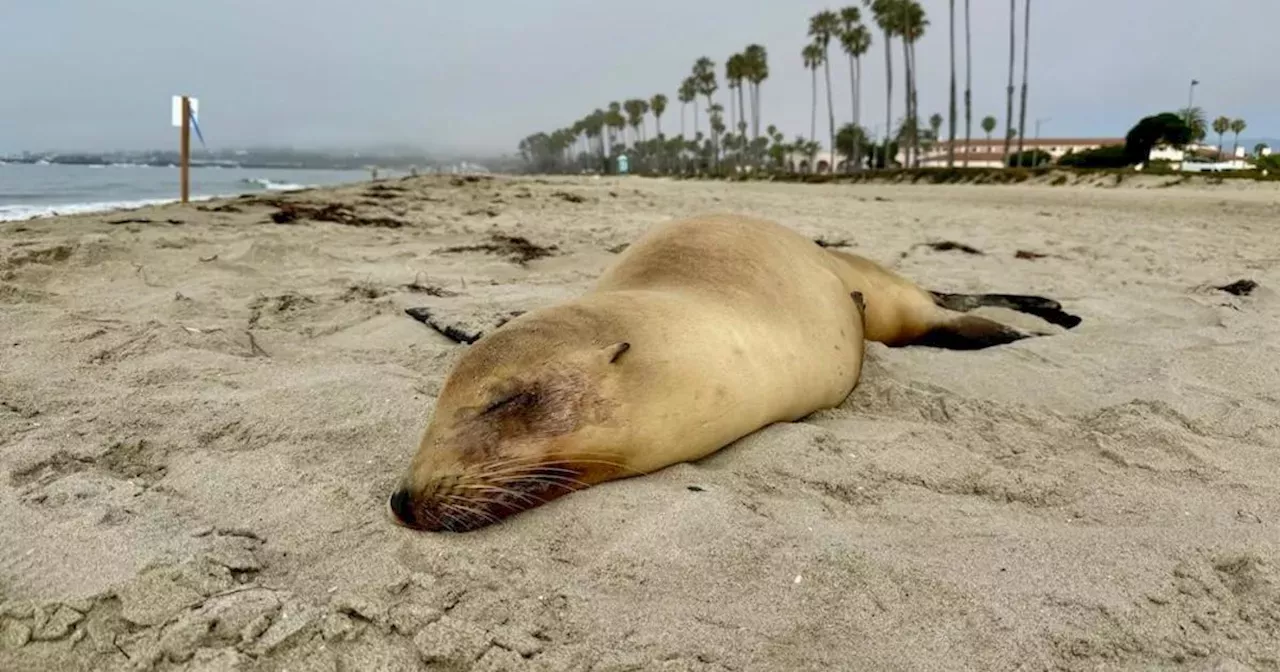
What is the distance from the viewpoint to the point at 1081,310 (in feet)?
15.8

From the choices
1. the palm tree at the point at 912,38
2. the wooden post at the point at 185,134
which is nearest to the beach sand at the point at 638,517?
the wooden post at the point at 185,134

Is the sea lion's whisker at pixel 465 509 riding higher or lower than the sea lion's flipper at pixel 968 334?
lower

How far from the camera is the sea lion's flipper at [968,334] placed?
404 cm

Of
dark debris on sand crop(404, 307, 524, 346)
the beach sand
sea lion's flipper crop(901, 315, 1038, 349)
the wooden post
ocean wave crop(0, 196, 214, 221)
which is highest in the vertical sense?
the wooden post

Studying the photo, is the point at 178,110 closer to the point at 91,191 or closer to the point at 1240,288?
the point at 1240,288

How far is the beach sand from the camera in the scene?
60.1 inches

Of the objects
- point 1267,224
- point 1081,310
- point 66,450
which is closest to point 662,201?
point 1267,224

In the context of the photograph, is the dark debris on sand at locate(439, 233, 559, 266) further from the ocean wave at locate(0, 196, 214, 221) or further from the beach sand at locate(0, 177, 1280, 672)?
the ocean wave at locate(0, 196, 214, 221)

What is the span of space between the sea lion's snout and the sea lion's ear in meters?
0.68

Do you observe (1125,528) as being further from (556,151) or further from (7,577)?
(556,151)

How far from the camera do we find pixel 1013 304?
4918mm

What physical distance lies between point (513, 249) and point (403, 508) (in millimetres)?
5158

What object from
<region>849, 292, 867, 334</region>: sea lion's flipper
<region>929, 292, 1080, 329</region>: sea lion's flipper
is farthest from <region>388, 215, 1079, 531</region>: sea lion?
<region>929, 292, 1080, 329</region>: sea lion's flipper

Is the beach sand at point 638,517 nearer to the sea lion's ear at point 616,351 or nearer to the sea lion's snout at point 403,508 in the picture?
the sea lion's snout at point 403,508
